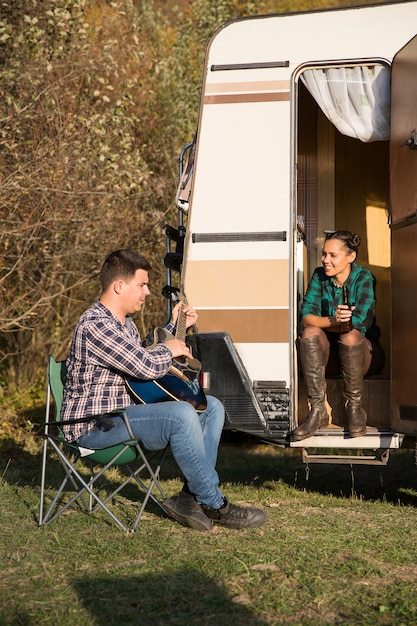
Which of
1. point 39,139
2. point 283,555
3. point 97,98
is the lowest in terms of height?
point 283,555

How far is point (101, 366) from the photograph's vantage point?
4.67m

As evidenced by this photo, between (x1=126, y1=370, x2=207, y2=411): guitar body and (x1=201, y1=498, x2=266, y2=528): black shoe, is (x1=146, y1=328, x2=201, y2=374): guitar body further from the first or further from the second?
(x1=201, y1=498, x2=266, y2=528): black shoe

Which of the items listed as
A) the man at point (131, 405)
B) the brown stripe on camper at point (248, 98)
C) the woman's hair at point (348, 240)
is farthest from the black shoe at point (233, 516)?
the brown stripe on camper at point (248, 98)

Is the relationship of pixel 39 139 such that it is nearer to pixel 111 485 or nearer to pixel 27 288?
pixel 27 288

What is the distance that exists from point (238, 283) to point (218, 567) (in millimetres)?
2042

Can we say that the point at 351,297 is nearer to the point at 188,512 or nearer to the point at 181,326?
the point at 181,326

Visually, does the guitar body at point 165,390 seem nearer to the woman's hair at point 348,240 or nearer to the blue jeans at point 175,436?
the blue jeans at point 175,436

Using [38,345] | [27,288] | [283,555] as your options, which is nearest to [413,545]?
[283,555]

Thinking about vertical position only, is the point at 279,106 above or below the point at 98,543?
above

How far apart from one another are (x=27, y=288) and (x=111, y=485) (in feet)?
9.88

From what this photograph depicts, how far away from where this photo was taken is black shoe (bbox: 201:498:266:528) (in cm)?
461

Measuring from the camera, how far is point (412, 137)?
16.4 ft

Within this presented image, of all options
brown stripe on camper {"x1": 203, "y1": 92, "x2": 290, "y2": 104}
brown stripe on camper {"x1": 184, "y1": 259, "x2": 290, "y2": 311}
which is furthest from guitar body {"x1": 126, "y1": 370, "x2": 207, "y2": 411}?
brown stripe on camper {"x1": 203, "y1": 92, "x2": 290, "y2": 104}

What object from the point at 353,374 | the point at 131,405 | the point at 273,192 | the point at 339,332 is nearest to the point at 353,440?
the point at 353,374
